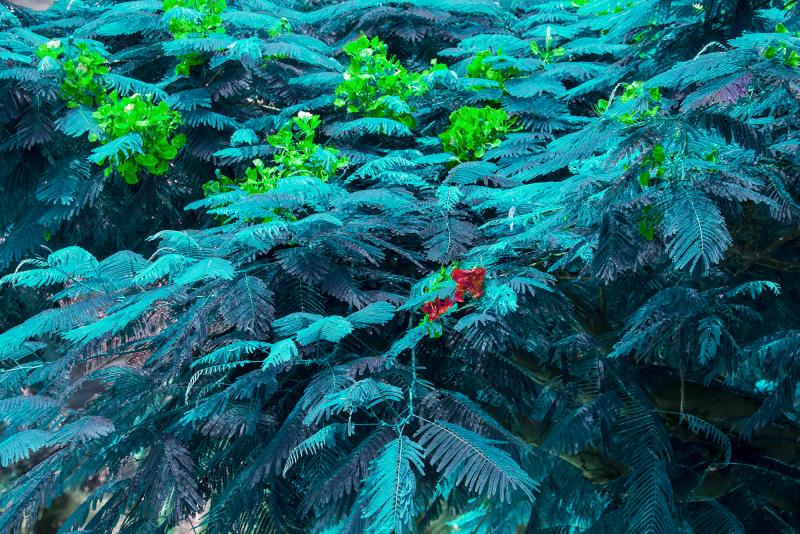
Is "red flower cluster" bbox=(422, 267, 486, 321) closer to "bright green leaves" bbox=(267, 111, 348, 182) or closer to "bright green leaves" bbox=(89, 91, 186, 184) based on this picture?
"bright green leaves" bbox=(267, 111, 348, 182)

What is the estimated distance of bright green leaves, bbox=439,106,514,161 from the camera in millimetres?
3031

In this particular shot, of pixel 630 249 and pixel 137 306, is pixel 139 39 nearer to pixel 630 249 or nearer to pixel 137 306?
pixel 137 306

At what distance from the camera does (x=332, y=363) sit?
216 centimetres

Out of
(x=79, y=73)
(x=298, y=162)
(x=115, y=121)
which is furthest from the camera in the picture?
(x=79, y=73)

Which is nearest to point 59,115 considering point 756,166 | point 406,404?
point 406,404

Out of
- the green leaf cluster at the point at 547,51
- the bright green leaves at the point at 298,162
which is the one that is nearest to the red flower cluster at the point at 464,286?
the bright green leaves at the point at 298,162

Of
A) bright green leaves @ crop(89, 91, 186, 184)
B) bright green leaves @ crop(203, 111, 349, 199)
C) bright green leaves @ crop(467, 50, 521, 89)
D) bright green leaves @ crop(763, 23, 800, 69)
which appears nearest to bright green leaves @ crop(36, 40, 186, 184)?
bright green leaves @ crop(89, 91, 186, 184)

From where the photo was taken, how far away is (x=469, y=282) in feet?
6.91

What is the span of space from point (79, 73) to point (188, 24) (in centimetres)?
59

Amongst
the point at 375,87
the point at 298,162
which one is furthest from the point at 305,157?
the point at 375,87

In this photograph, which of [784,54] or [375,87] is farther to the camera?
[375,87]

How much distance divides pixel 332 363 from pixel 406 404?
28cm

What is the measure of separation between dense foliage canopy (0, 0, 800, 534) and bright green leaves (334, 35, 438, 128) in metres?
0.01

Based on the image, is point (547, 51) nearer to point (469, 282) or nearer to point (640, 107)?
point (640, 107)
